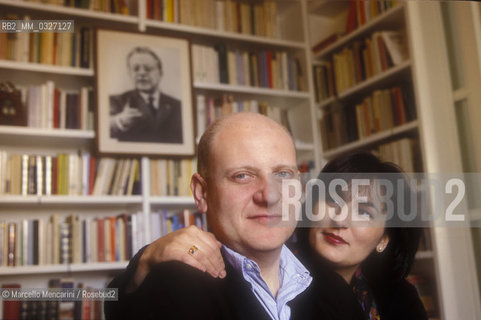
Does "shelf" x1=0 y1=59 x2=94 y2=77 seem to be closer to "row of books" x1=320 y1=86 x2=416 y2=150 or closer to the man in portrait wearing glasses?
the man in portrait wearing glasses

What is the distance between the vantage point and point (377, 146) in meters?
2.45

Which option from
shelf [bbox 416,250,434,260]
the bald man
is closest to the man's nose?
the bald man

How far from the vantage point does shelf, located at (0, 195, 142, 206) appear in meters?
1.99

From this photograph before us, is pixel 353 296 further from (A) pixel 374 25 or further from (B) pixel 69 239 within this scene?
(A) pixel 374 25

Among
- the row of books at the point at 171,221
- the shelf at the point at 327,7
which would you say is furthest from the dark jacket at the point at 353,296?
the shelf at the point at 327,7

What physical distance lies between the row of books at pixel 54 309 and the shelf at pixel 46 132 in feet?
2.07

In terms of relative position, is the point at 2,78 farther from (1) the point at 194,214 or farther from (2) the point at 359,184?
(2) the point at 359,184

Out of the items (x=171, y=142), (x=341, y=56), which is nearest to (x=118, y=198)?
(x=171, y=142)

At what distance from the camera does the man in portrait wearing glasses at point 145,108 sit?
7.32ft

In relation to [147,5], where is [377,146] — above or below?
below

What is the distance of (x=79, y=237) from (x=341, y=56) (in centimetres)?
165

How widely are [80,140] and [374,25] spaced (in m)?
1.56

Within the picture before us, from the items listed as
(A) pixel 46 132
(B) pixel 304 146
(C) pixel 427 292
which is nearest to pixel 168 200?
(A) pixel 46 132

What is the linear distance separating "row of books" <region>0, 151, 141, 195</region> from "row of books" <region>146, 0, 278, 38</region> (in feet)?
2.61
